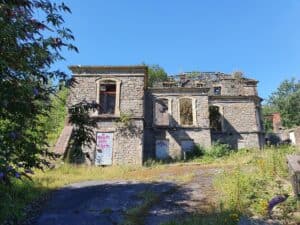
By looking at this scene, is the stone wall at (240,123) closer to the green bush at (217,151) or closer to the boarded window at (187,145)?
the green bush at (217,151)

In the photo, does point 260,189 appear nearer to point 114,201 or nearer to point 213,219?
point 213,219

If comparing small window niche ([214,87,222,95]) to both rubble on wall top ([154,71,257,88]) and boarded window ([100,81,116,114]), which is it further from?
boarded window ([100,81,116,114])

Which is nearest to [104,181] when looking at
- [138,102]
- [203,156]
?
[138,102]

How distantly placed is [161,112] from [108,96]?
5.64 m

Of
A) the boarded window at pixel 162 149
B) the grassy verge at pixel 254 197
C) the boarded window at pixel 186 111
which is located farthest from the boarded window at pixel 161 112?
the grassy verge at pixel 254 197

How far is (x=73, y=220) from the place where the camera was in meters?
7.36

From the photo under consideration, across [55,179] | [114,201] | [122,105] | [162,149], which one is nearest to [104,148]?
[122,105]

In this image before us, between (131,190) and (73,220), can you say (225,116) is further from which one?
(73,220)

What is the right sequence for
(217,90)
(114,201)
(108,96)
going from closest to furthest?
(114,201) < (108,96) < (217,90)

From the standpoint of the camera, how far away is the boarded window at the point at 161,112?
83.3ft

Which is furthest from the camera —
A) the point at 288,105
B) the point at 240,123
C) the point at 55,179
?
the point at 288,105

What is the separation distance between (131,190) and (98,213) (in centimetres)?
270

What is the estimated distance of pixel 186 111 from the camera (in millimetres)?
25688

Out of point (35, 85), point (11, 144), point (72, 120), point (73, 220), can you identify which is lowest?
point (73, 220)
